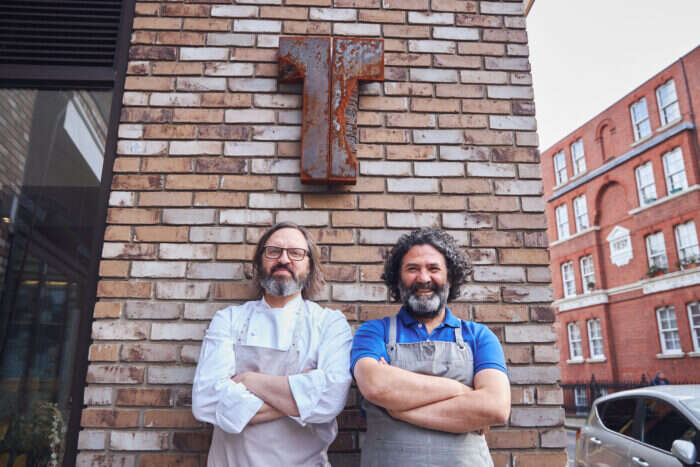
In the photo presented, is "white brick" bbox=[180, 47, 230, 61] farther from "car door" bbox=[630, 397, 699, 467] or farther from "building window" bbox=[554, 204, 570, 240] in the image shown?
"building window" bbox=[554, 204, 570, 240]

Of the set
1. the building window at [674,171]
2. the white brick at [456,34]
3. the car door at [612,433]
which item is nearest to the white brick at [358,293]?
the white brick at [456,34]

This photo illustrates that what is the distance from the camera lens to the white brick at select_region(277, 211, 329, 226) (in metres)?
2.58

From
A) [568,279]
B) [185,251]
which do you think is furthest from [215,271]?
[568,279]

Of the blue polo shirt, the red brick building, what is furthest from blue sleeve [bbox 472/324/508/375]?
the red brick building

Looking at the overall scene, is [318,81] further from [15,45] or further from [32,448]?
[32,448]

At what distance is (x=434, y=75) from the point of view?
2.82 m

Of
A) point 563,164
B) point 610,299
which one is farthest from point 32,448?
point 563,164

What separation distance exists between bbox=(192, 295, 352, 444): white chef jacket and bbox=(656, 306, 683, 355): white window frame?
63.5 ft

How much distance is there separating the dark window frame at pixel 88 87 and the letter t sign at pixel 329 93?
1.01 meters

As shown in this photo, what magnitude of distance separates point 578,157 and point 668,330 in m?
9.75

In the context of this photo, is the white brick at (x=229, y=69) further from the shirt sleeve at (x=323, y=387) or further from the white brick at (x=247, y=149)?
the shirt sleeve at (x=323, y=387)

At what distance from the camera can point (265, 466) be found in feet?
6.15

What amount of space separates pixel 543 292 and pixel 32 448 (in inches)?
114

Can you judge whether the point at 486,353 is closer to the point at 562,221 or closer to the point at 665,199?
the point at 665,199
